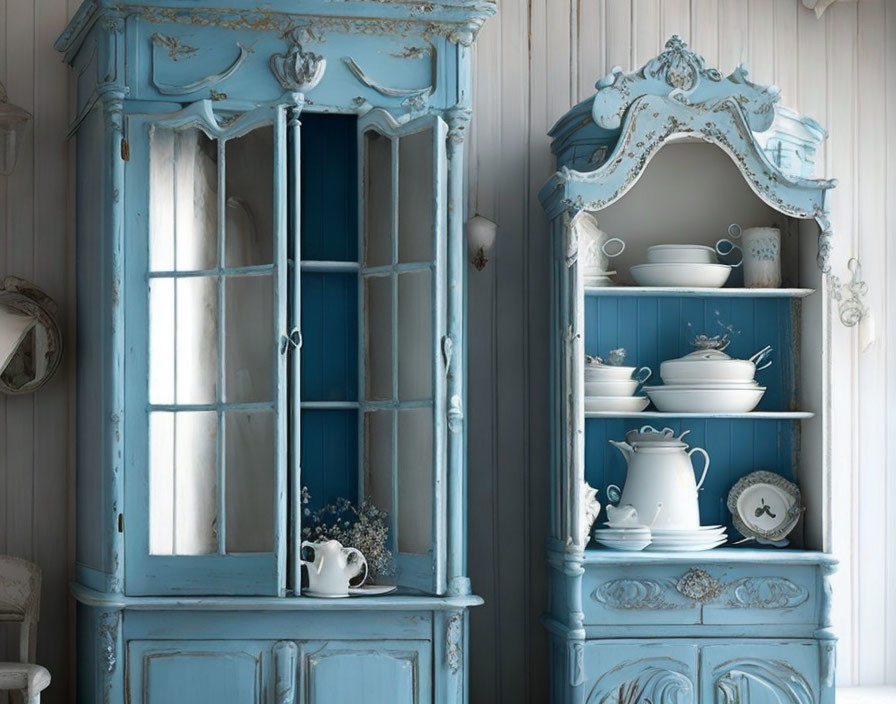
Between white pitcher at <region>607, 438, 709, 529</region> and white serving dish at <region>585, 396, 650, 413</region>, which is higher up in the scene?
white serving dish at <region>585, 396, 650, 413</region>

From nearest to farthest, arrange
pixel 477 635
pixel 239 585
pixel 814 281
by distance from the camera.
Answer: pixel 239 585, pixel 814 281, pixel 477 635

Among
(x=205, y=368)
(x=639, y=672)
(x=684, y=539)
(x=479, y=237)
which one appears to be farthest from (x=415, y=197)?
(x=639, y=672)

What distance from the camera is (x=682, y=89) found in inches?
170

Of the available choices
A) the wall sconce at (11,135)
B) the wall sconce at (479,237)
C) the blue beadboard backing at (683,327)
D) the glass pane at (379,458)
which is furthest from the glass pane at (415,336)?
the wall sconce at (11,135)

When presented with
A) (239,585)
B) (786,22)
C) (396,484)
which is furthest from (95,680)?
(786,22)

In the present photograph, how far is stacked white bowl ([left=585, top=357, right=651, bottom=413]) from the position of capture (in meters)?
4.46

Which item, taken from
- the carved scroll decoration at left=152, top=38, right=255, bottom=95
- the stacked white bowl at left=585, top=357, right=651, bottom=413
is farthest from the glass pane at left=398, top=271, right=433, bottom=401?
the carved scroll decoration at left=152, top=38, right=255, bottom=95

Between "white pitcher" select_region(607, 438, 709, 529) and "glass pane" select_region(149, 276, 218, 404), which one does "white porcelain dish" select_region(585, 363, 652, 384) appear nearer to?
"white pitcher" select_region(607, 438, 709, 529)

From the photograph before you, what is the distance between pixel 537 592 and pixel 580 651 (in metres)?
0.61

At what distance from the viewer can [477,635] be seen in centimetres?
480

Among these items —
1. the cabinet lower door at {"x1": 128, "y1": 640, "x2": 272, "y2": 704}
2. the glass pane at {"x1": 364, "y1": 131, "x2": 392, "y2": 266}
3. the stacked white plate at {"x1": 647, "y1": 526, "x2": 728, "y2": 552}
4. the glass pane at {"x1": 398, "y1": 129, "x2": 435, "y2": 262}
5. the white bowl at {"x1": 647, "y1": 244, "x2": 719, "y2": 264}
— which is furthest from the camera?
the white bowl at {"x1": 647, "y1": 244, "x2": 719, "y2": 264}

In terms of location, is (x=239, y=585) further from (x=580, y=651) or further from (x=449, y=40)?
(x=449, y=40)

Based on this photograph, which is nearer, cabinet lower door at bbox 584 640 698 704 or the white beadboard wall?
cabinet lower door at bbox 584 640 698 704

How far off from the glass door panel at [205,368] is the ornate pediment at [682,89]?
1082mm
